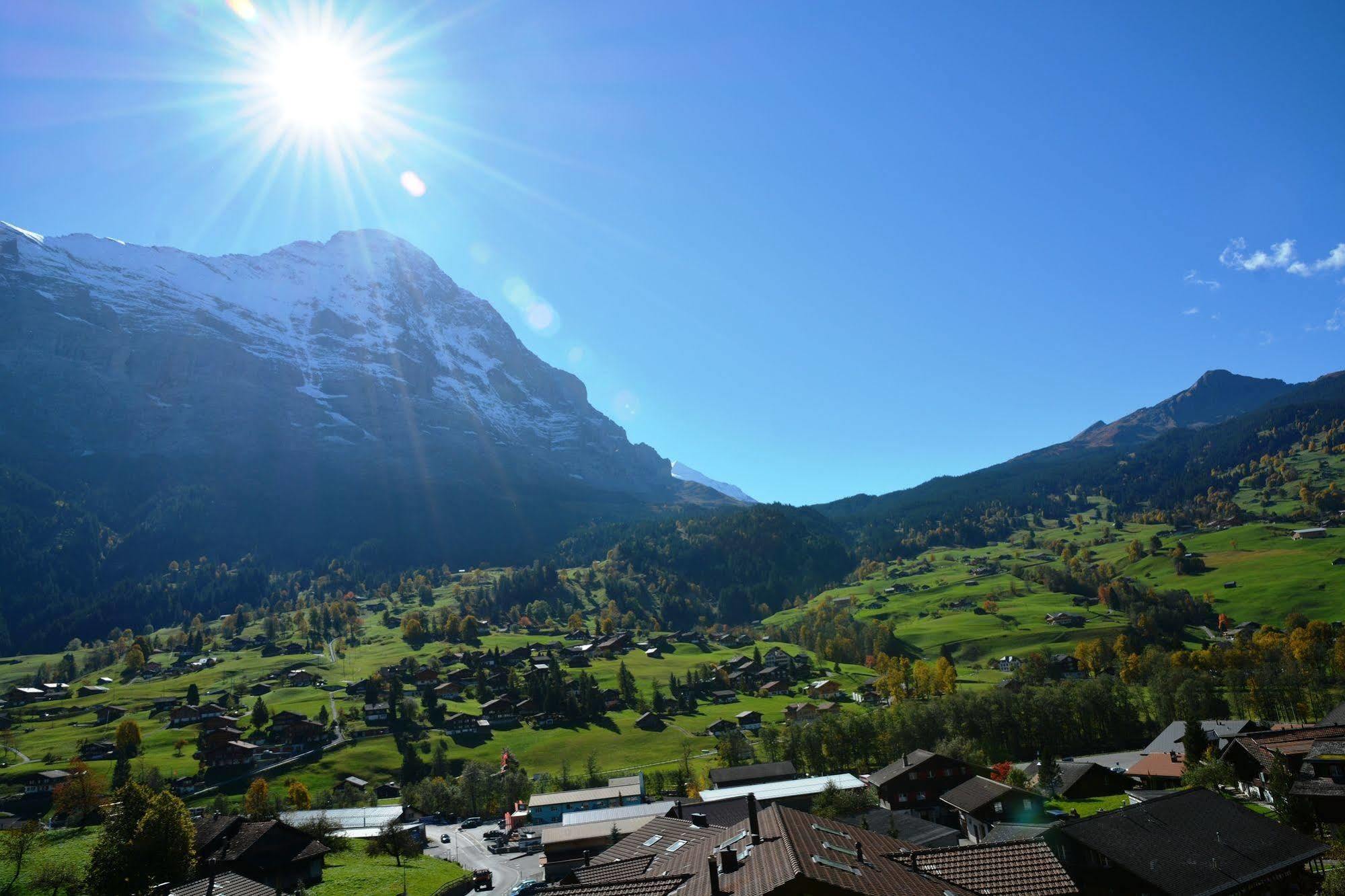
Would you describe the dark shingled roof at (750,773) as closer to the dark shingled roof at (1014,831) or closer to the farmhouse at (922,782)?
the farmhouse at (922,782)

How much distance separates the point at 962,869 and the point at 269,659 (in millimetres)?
207814

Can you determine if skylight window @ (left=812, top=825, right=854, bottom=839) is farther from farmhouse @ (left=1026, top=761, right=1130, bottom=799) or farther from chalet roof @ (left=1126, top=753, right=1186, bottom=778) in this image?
chalet roof @ (left=1126, top=753, right=1186, bottom=778)

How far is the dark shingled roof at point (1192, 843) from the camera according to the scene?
125ft

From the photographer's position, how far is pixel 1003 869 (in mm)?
31453

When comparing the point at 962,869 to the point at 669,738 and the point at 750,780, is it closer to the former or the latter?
the point at 750,780

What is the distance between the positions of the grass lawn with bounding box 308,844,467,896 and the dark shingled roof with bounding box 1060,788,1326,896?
46468mm

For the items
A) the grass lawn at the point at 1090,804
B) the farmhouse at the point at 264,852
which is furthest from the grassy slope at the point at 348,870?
the grass lawn at the point at 1090,804

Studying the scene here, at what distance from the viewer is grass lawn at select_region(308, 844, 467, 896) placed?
5572 cm

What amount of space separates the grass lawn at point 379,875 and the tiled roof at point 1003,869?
40.5m

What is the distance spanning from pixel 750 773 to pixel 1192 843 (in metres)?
60.6

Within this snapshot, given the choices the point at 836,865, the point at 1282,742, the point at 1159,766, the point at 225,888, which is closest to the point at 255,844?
the point at 225,888

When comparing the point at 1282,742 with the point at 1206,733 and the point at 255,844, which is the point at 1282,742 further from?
the point at 255,844

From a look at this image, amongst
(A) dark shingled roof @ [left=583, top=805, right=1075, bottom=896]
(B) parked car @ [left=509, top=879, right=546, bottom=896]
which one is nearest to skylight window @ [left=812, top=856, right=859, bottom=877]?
(A) dark shingled roof @ [left=583, top=805, right=1075, bottom=896]

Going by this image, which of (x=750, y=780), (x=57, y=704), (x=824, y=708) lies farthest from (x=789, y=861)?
(x=57, y=704)
